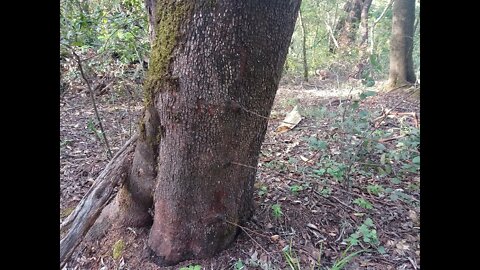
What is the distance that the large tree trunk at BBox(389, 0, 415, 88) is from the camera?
5391mm

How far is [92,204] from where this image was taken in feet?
6.77

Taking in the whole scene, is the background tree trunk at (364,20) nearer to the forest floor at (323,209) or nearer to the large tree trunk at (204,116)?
the forest floor at (323,209)

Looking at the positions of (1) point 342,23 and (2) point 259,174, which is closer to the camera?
(2) point 259,174

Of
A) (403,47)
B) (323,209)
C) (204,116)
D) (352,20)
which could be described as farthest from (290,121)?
(352,20)

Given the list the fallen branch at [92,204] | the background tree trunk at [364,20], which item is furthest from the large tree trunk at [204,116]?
the background tree trunk at [364,20]

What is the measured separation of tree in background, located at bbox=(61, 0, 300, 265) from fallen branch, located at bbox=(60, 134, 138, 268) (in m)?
0.08

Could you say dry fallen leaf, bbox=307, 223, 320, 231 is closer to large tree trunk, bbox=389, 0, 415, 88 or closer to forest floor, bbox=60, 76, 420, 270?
forest floor, bbox=60, 76, 420, 270

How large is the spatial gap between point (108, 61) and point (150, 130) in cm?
307

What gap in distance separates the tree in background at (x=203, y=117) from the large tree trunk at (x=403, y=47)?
172 inches

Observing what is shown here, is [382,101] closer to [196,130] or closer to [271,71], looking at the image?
[271,71]

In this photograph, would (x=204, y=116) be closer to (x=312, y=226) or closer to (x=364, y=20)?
(x=312, y=226)

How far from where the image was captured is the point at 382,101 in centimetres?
500

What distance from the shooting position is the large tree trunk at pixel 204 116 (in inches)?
65.6
